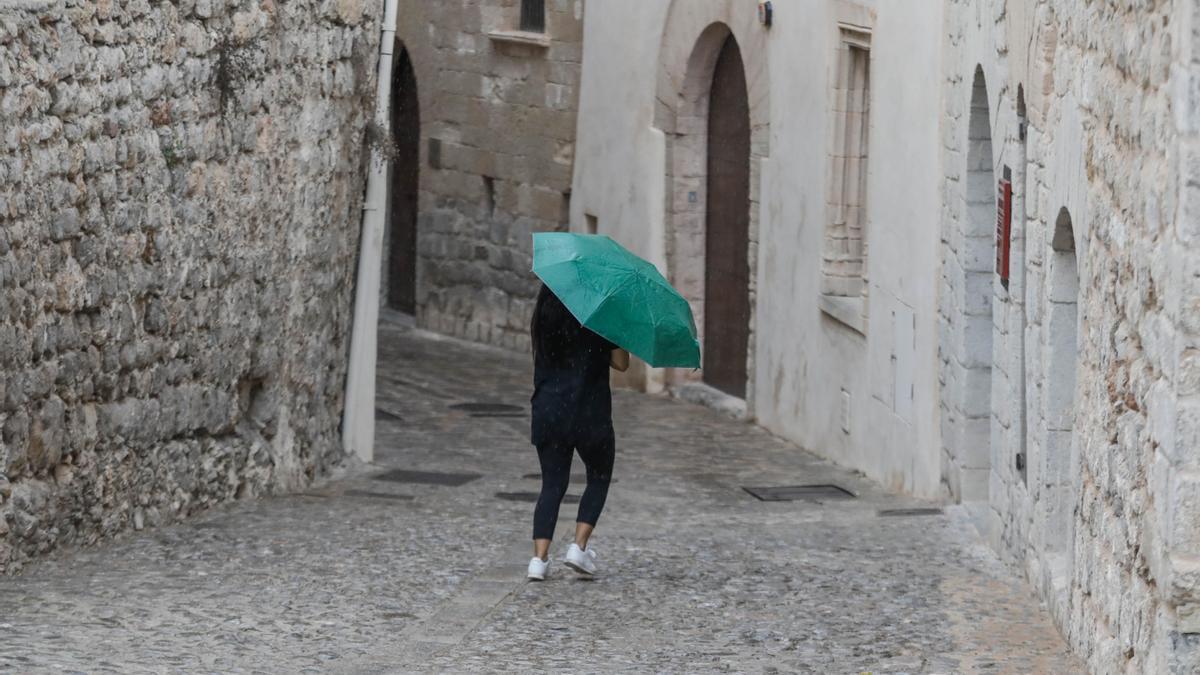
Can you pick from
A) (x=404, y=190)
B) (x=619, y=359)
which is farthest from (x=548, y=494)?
(x=404, y=190)

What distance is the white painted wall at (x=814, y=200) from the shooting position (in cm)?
1123

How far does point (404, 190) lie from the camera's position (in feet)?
70.7

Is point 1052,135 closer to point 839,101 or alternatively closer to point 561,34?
point 839,101

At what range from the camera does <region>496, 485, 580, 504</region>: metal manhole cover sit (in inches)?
429

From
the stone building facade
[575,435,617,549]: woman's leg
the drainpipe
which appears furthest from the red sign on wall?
the drainpipe

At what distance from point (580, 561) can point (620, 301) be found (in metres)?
1.14

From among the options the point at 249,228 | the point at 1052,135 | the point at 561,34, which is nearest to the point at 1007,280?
the point at 1052,135

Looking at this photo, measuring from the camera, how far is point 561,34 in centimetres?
1881

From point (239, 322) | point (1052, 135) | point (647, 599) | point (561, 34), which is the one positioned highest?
point (561, 34)

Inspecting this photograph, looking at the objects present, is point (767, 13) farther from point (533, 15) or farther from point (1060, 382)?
point (1060, 382)

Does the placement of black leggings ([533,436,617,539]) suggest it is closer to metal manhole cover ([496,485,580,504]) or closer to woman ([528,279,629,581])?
woman ([528,279,629,581])

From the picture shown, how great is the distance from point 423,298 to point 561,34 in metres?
3.51

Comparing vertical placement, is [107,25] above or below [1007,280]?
above

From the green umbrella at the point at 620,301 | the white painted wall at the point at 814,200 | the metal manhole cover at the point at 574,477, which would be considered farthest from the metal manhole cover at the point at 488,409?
the green umbrella at the point at 620,301
